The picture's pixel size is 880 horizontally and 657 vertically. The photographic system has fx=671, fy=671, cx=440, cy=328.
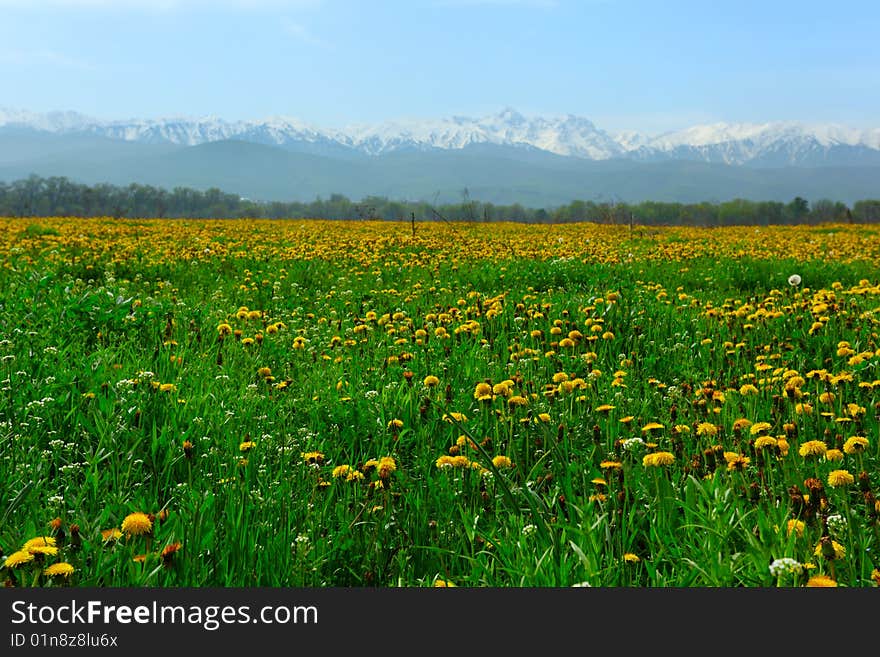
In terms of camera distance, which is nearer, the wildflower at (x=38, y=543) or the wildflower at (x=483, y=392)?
the wildflower at (x=38, y=543)

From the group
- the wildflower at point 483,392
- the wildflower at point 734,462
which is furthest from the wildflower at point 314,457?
the wildflower at point 734,462

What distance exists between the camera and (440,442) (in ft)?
11.7

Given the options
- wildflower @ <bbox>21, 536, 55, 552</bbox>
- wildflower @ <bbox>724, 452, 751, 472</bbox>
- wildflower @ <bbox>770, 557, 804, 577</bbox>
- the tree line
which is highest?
the tree line

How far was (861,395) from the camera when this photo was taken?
13.7ft

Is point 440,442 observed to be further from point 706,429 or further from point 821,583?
point 821,583

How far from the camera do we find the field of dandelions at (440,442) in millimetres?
2328

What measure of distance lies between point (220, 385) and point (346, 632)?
282cm

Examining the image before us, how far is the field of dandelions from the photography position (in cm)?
233

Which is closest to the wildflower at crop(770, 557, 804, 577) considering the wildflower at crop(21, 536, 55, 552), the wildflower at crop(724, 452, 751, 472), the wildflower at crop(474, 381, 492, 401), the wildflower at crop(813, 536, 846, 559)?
the wildflower at crop(813, 536, 846, 559)

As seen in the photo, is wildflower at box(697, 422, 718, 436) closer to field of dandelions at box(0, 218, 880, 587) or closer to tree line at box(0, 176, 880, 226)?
field of dandelions at box(0, 218, 880, 587)

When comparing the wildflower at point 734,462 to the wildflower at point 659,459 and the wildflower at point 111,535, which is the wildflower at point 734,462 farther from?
the wildflower at point 111,535

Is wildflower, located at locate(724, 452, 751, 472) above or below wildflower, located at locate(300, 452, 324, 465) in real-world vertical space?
above

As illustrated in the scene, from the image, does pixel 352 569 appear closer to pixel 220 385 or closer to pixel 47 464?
pixel 47 464

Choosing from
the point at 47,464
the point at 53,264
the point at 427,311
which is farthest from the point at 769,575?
the point at 53,264
